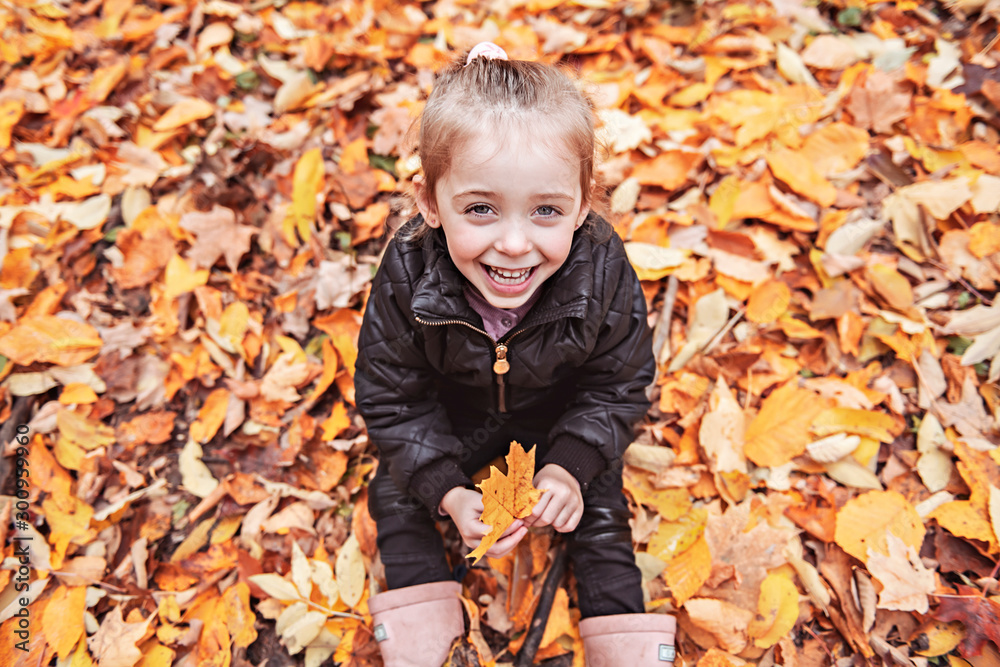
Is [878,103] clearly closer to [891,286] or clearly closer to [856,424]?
[891,286]

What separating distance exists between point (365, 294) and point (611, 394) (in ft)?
3.11

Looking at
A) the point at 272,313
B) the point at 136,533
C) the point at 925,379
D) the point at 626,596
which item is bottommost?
the point at 136,533

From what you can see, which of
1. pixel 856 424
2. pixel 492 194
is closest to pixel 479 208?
pixel 492 194

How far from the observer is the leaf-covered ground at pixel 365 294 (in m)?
1.62

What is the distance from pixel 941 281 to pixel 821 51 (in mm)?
1086

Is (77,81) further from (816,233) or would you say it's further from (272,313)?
(816,233)

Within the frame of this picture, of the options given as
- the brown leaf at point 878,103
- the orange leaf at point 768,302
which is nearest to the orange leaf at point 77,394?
the orange leaf at point 768,302

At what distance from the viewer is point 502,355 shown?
1.41 meters

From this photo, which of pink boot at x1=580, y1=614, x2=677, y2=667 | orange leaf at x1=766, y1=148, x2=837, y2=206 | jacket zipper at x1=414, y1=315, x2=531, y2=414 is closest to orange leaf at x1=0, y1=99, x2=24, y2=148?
jacket zipper at x1=414, y1=315, x2=531, y2=414

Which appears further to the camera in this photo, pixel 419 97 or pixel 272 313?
pixel 419 97

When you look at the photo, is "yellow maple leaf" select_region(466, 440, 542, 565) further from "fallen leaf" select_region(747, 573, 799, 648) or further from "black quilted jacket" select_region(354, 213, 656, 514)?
"fallen leaf" select_region(747, 573, 799, 648)

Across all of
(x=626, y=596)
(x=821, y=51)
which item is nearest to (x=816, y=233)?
(x=821, y=51)

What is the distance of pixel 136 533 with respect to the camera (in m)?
1.79

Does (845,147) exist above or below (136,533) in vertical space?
above
